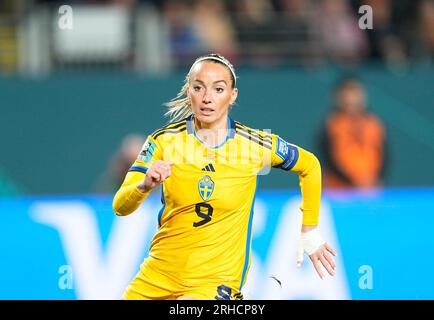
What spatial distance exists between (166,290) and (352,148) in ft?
19.2

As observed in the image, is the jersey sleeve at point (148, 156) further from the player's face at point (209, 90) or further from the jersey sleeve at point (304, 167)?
the jersey sleeve at point (304, 167)

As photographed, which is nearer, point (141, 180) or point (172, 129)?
point (141, 180)

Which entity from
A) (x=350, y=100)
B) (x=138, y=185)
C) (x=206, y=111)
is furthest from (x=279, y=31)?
(x=138, y=185)

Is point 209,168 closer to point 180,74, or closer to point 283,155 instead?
point 283,155

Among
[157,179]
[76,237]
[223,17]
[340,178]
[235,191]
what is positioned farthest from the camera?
[223,17]

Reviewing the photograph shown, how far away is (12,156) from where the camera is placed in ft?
46.1

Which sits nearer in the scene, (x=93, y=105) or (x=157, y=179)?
(x=157, y=179)

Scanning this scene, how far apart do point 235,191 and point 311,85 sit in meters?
8.00

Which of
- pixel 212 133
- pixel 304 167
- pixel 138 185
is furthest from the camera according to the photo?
pixel 304 167

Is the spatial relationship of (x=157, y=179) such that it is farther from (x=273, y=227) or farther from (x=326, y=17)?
(x=326, y=17)

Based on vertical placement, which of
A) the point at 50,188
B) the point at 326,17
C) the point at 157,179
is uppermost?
the point at 326,17

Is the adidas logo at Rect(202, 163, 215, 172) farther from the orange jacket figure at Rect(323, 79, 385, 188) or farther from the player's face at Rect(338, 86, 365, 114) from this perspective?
the orange jacket figure at Rect(323, 79, 385, 188)

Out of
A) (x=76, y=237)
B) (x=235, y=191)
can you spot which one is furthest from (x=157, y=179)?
(x=76, y=237)

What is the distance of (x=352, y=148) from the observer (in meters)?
12.0
